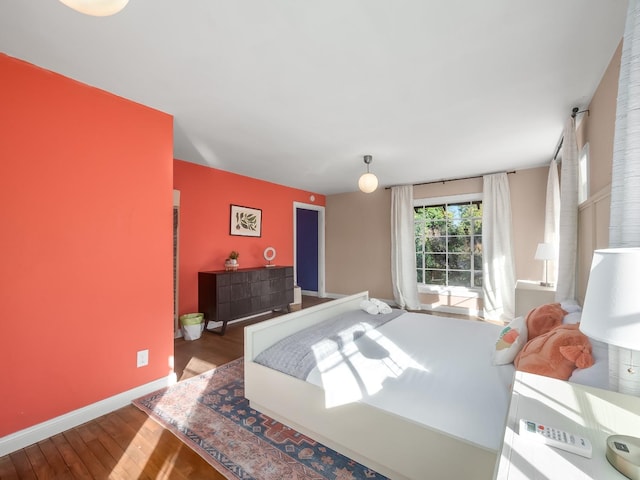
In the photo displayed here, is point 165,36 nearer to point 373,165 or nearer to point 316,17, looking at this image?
point 316,17

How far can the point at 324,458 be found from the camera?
1.68 meters

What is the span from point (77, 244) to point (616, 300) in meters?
2.89

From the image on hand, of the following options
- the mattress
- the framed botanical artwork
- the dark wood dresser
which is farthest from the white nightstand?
the framed botanical artwork

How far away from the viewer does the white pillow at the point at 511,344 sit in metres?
1.81

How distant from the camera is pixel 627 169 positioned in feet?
3.49

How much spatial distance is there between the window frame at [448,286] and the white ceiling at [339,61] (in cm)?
179

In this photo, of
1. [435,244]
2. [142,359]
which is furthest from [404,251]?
[142,359]

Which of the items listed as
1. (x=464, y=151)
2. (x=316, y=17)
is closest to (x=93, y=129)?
(x=316, y=17)

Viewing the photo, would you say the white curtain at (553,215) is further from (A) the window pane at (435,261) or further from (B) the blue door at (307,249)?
(B) the blue door at (307,249)

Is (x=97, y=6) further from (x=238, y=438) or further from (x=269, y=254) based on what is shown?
(x=269, y=254)

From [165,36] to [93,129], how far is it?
104 centimetres

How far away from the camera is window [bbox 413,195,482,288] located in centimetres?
496

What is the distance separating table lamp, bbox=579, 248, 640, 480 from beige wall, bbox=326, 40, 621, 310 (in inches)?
58.6

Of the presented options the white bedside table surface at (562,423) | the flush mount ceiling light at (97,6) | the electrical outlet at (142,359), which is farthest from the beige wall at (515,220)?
the electrical outlet at (142,359)
